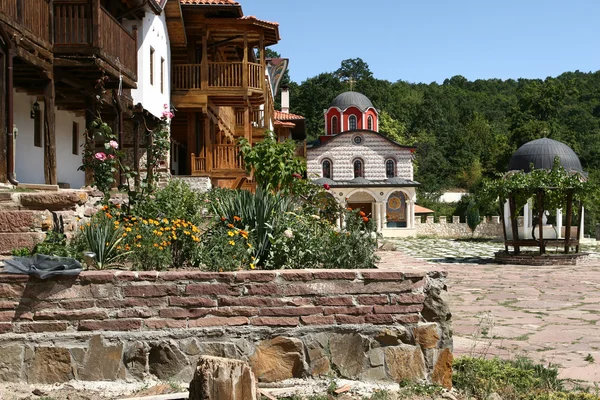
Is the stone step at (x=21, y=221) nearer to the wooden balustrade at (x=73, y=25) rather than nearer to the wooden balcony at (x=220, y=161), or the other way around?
the wooden balustrade at (x=73, y=25)

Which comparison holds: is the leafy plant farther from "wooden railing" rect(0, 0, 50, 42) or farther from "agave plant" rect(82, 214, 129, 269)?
"wooden railing" rect(0, 0, 50, 42)

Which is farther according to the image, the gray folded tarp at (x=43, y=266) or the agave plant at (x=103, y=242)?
the agave plant at (x=103, y=242)

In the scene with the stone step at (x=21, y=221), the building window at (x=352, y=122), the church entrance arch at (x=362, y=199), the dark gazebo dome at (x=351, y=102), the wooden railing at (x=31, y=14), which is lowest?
the stone step at (x=21, y=221)

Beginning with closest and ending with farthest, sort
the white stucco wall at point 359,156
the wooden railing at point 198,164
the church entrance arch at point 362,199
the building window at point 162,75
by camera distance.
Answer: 1. the building window at point 162,75
2. the wooden railing at point 198,164
3. the church entrance arch at point 362,199
4. the white stucco wall at point 359,156

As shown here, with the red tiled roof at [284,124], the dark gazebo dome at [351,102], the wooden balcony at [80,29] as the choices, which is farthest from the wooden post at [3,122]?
the dark gazebo dome at [351,102]

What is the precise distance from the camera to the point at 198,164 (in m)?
20.3

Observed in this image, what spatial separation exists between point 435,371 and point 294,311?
1277mm

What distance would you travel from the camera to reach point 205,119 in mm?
21016

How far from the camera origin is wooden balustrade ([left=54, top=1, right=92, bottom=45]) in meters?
12.8

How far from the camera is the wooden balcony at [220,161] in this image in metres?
20.1

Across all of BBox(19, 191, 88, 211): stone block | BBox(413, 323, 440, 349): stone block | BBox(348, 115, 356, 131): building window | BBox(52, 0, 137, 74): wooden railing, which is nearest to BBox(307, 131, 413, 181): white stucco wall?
BBox(348, 115, 356, 131): building window

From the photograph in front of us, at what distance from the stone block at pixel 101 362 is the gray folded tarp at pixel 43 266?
563 millimetres

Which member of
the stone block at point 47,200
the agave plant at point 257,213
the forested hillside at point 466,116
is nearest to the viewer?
the agave plant at point 257,213

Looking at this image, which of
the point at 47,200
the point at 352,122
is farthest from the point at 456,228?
the point at 47,200
